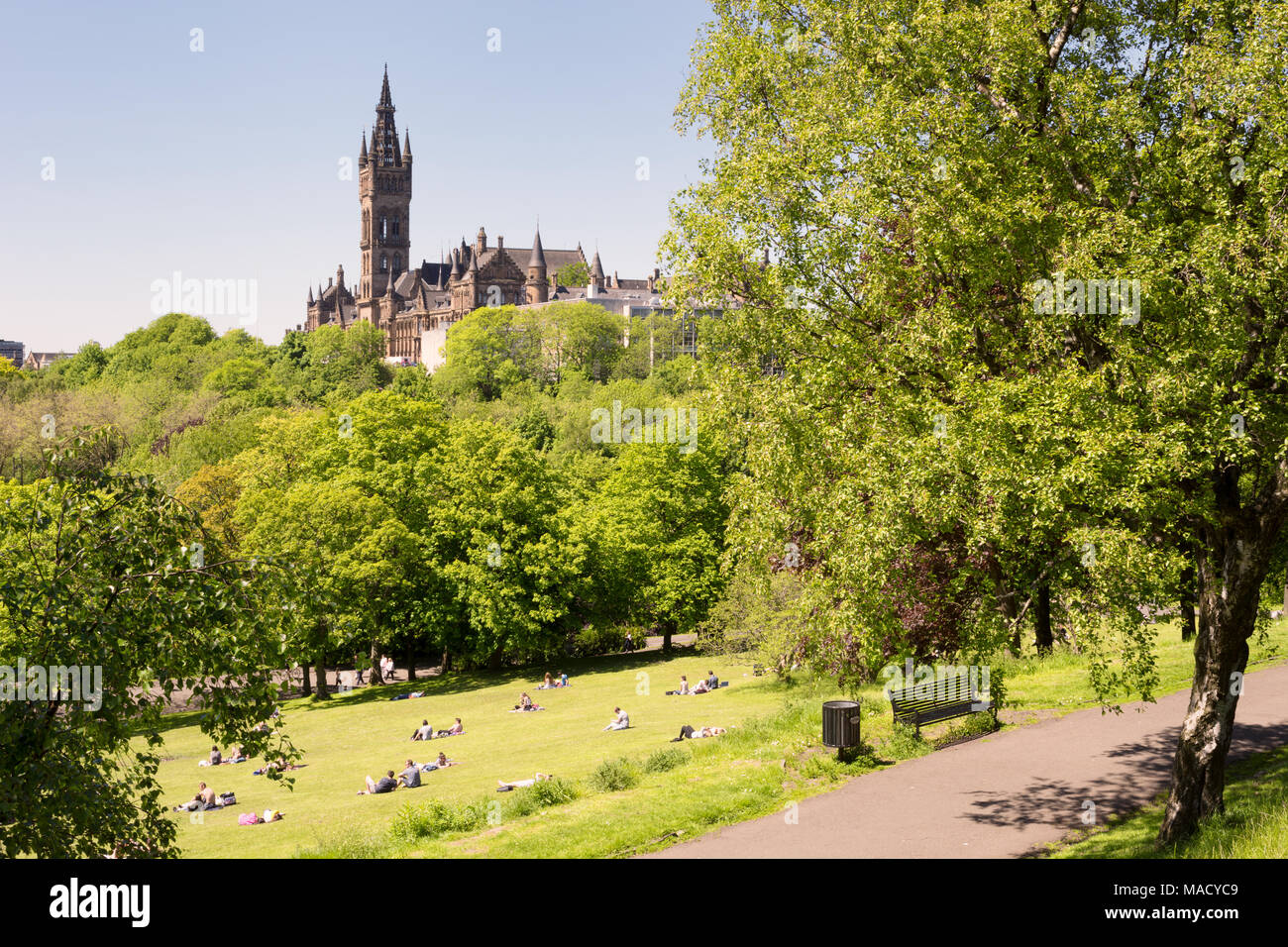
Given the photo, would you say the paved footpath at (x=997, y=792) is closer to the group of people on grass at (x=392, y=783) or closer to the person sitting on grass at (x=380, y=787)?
the group of people on grass at (x=392, y=783)

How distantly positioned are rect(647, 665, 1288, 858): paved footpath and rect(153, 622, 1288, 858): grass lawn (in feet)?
2.21

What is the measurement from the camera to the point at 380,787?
85.1 feet

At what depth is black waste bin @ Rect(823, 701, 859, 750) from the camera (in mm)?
16688

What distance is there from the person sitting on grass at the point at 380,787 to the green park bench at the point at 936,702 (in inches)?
530

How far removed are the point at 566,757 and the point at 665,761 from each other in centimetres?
969

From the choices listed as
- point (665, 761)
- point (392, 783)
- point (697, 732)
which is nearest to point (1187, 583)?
point (665, 761)

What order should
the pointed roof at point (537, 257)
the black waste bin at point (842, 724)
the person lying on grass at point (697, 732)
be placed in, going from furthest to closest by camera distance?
the pointed roof at point (537, 257), the person lying on grass at point (697, 732), the black waste bin at point (842, 724)

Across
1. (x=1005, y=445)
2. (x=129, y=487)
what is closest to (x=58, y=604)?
(x=129, y=487)

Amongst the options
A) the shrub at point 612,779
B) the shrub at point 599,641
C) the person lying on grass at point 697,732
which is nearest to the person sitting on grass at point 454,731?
the person lying on grass at point 697,732

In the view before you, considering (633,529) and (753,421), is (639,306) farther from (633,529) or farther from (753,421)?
(753,421)

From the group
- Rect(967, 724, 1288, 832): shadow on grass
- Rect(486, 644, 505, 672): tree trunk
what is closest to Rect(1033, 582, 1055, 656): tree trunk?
Rect(967, 724, 1288, 832): shadow on grass

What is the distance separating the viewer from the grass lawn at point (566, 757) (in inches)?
579

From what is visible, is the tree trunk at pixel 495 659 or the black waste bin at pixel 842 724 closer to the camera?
the black waste bin at pixel 842 724

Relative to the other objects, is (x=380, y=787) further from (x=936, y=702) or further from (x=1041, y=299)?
(x=1041, y=299)
